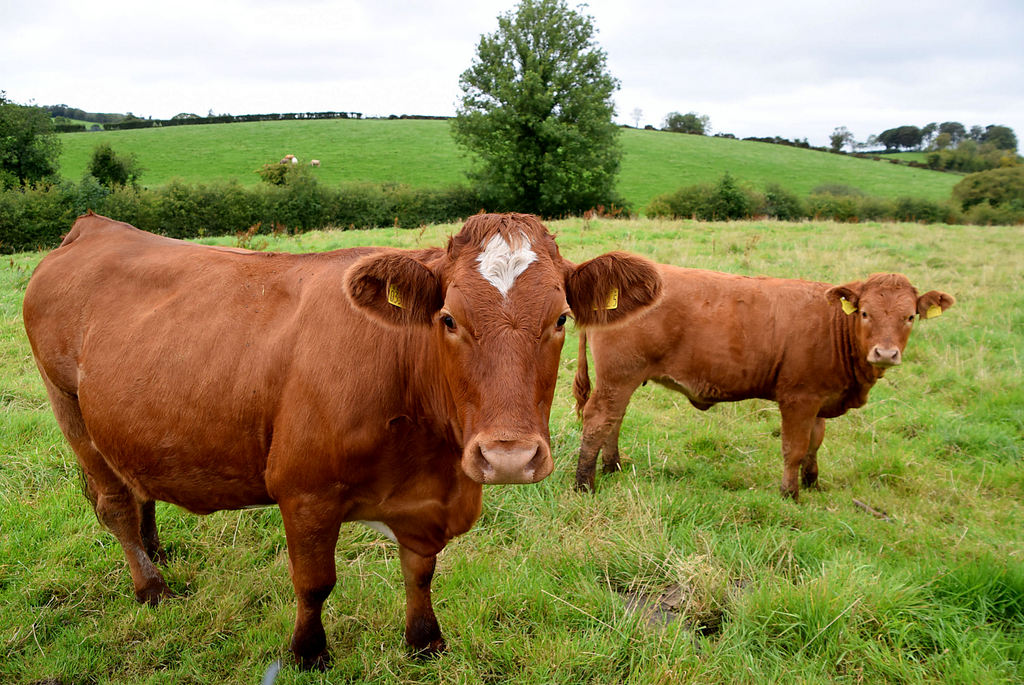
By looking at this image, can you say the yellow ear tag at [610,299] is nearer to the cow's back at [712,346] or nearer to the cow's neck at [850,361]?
the cow's back at [712,346]

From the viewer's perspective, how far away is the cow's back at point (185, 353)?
2865 millimetres

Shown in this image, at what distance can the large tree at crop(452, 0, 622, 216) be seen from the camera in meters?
35.7

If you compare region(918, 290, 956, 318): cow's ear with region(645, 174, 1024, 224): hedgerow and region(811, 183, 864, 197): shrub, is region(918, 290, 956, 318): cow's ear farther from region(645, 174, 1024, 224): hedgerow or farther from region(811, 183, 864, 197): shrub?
region(811, 183, 864, 197): shrub

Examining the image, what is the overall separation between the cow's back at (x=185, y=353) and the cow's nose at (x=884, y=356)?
15.2ft

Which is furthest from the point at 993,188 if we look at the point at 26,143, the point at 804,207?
the point at 26,143

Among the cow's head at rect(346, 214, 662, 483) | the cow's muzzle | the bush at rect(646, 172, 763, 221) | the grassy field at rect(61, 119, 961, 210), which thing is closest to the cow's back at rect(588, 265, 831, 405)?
the cow's head at rect(346, 214, 662, 483)

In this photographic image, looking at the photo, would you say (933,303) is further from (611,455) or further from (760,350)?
(611,455)

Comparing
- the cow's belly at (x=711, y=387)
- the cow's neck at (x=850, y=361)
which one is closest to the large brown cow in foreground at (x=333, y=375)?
the cow's belly at (x=711, y=387)

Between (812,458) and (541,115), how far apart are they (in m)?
33.8

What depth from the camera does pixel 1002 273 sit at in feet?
43.0

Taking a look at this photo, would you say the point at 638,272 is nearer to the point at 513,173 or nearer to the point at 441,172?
the point at 513,173

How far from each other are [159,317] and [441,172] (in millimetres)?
45646

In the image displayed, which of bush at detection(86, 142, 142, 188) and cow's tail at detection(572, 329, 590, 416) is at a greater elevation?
bush at detection(86, 142, 142, 188)

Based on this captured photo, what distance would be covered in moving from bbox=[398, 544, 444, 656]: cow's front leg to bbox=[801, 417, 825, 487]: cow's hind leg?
4.08 meters
